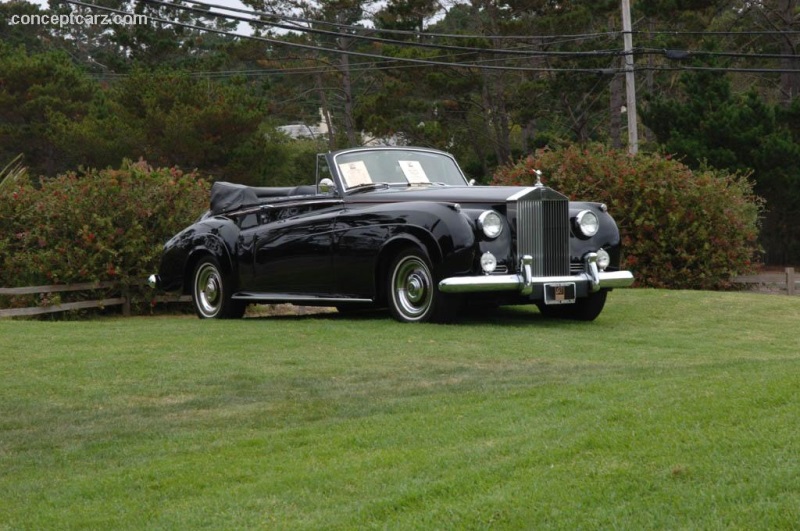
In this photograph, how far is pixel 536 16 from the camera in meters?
44.1

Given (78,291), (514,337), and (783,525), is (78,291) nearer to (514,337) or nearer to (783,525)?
(514,337)

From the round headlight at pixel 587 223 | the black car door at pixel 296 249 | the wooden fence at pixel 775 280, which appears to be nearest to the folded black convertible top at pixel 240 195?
the black car door at pixel 296 249

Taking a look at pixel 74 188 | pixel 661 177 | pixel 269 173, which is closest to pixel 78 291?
pixel 74 188

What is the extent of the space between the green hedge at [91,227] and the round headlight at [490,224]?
26.7 feet

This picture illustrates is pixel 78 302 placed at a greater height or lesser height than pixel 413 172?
lesser

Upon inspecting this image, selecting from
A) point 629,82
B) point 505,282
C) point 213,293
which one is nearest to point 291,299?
point 213,293

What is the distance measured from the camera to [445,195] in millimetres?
12906

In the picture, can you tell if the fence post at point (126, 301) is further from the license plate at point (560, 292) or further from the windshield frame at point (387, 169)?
the license plate at point (560, 292)

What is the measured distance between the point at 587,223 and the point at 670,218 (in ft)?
25.5

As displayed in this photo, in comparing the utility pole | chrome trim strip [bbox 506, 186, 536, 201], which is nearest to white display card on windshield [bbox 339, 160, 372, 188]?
chrome trim strip [bbox 506, 186, 536, 201]

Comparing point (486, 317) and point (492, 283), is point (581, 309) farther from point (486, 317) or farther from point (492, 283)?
point (492, 283)

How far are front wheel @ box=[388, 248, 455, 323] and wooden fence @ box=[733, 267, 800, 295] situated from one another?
10672mm

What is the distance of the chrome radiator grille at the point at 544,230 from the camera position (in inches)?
490

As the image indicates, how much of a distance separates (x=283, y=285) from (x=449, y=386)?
5513mm
